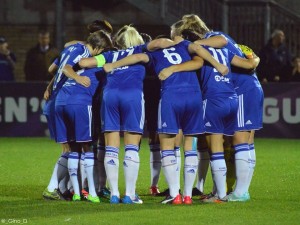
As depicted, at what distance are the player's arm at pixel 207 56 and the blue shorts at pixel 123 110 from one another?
71 cm

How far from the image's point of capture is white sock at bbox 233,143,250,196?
1123 centimetres

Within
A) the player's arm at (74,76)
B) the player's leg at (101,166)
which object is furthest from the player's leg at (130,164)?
the player's leg at (101,166)

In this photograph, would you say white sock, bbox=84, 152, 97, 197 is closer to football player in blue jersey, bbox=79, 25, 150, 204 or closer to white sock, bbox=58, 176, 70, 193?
football player in blue jersey, bbox=79, 25, 150, 204

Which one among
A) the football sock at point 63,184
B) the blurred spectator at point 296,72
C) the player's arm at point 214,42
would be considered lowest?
the blurred spectator at point 296,72

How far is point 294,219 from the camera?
32.5ft

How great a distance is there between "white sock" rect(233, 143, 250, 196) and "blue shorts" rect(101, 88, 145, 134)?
1113 mm

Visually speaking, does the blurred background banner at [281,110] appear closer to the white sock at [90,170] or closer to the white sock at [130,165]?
the white sock at [90,170]

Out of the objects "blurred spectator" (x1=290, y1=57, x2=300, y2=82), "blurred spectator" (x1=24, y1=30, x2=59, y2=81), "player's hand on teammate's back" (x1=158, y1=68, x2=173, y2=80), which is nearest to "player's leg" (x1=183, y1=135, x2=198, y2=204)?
"player's hand on teammate's back" (x1=158, y1=68, x2=173, y2=80)

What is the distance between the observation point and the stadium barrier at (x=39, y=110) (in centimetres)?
2003

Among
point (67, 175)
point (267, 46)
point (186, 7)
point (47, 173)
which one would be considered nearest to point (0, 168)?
point (47, 173)

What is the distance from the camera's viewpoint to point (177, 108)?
10805mm

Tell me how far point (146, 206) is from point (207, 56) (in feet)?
5.47

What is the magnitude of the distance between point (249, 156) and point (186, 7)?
12802 millimetres

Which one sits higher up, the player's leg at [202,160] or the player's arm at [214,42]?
the player's arm at [214,42]
